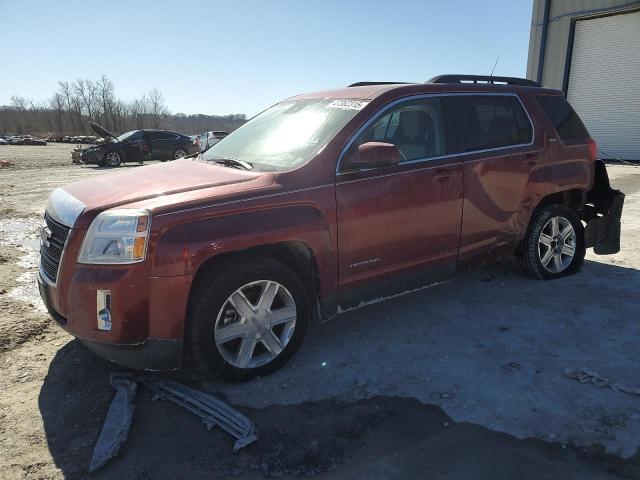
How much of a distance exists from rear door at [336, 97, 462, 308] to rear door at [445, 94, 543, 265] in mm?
139

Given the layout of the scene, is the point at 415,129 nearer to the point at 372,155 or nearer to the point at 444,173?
the point at 444,173

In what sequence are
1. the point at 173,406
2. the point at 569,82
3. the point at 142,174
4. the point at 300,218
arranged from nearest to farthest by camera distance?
the point at 173,406 → the point at 300,218 → the point at 142,174 → the point at 569,82

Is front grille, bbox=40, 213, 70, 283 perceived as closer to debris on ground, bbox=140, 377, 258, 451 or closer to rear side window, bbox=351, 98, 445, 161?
debris on ground, bbox=140, 377, 258, 451

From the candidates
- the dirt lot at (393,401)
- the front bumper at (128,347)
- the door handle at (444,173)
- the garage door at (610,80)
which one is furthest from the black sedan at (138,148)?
the front bumper at (128,347)

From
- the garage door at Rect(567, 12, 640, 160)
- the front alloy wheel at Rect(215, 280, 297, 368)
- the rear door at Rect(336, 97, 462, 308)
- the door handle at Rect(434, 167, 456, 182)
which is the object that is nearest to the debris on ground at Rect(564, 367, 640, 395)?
the rear door at Rect(336, 97, 462, 308)

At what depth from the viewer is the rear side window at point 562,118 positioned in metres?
4.81

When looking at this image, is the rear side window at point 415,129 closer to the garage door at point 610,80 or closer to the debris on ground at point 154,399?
the debris on ground at point 154,399

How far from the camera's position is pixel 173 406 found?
2934 millimetres

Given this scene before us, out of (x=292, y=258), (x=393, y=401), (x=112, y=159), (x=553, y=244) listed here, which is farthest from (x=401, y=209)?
(x=112, y=159)

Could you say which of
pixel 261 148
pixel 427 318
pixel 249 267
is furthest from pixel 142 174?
pixel 427 318

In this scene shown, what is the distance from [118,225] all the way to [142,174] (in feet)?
3.29

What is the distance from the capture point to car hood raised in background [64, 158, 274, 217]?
2.98m

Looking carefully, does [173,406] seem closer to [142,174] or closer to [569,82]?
[142,174]

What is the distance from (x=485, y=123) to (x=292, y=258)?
221cm
